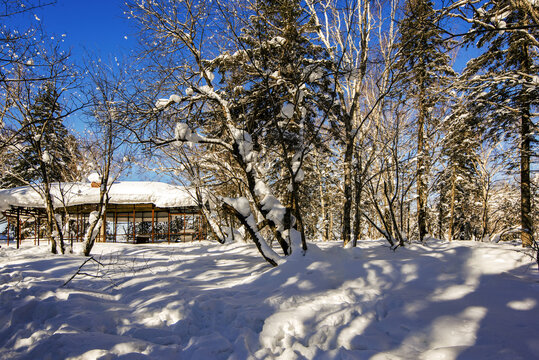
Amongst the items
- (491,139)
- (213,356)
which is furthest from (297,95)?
(491,139)

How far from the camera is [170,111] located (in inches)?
238

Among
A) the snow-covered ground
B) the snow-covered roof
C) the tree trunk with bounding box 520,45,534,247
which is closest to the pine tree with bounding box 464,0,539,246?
the tree trunk with bounding box 520,45,534,247

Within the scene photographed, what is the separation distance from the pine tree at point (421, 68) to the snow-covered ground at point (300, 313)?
3048 millimetres

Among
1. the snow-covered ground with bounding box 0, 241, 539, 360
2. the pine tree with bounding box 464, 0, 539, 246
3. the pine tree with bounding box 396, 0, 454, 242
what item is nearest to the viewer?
the snow-covered ground with bounding box 0, 241, 539, 360

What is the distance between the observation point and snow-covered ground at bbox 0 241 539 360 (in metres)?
2.26

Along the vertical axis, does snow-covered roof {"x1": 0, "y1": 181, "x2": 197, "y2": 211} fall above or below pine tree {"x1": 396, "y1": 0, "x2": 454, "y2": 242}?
below

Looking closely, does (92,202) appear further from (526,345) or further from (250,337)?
(526,345)

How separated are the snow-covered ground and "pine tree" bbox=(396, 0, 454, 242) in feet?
10.00

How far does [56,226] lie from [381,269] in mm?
9076

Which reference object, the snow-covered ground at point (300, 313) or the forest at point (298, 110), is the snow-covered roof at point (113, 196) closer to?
the forest at point (298, 110)

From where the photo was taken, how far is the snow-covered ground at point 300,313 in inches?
89.0

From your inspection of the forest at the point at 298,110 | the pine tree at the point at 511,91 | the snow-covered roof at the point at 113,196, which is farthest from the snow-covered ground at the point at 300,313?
the snow-covered roof at the point at 113,196

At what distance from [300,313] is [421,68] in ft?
20.5

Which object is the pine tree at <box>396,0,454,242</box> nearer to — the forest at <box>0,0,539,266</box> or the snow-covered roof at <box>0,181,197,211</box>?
the forest at <box>0,0,539,266</box>
